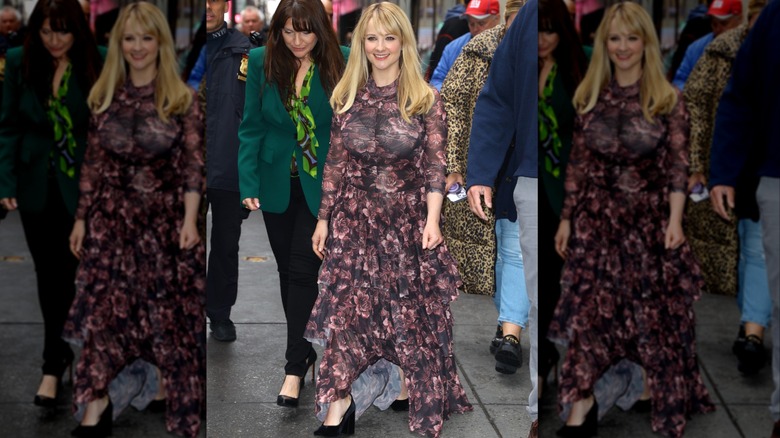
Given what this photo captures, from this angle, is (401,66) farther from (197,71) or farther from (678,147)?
(678,147)

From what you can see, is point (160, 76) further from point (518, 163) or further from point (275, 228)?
point (518, 163)

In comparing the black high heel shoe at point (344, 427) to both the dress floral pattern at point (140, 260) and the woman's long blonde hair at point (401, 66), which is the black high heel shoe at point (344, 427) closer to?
the dress floral pattern at point (140, 260)

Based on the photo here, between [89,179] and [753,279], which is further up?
[89,179]

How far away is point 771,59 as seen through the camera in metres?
2.01

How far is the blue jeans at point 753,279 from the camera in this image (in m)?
2.10

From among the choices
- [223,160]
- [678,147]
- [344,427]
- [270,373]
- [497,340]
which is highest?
[678,147]

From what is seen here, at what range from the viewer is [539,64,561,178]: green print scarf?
2.15 metres

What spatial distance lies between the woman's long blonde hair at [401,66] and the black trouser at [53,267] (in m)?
0.86

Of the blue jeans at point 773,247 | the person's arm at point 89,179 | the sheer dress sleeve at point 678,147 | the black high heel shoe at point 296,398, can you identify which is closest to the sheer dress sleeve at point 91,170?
the person's arm at point 89,179

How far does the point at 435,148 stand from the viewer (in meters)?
2.80

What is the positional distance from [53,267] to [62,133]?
1.10ft

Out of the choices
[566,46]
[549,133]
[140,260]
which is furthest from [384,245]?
[566,46]

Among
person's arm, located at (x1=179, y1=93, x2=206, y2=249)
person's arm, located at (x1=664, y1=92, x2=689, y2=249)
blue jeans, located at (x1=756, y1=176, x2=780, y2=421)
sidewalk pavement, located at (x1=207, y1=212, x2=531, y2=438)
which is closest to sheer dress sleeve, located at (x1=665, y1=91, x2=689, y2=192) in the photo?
person's arm, located at (x1=664, y1=92, x2=689, y2=249)

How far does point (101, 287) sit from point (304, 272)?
673mm
